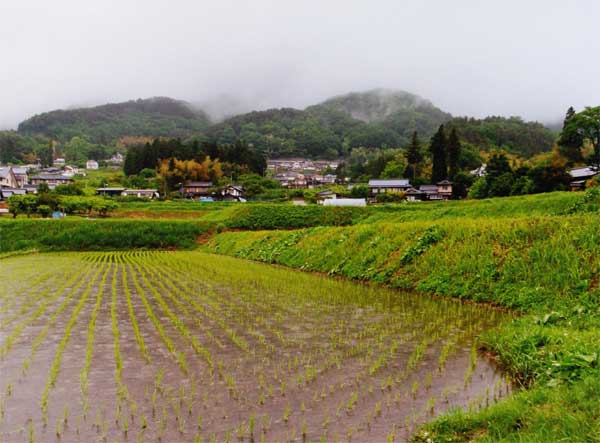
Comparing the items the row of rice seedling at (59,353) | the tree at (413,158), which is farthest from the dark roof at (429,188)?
the row of rice seedling at (59,353)

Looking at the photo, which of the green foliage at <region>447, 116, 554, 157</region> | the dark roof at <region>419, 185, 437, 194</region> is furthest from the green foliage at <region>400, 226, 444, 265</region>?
the green foliage at <region>447, 116, 554, 157</region>

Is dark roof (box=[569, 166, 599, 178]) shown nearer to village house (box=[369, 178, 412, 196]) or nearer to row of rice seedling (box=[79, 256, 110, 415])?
village house (box=[369, 178, 412, 196])

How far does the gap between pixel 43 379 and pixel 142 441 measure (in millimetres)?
2515

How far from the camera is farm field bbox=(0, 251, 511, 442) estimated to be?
473 cm

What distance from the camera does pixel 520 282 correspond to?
410 inches

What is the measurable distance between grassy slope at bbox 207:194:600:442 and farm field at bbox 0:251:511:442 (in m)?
0.53

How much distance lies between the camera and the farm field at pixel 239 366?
4734 mm

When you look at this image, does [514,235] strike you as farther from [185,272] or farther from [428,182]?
[428,182]

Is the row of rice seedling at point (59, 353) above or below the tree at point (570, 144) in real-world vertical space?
below

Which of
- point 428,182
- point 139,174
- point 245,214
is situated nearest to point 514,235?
point 245,214

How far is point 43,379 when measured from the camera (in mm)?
6027

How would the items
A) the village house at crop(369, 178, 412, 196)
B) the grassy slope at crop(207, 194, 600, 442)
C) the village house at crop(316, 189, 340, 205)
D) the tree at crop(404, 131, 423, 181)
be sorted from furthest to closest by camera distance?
the tree at crop(404, 131, 423, 181) → the village house at crop(369, 178, 412, 196) → the village house at crop(316, 189, 340, 205) → the grassy slope at crop(207, 194, 600, 442)

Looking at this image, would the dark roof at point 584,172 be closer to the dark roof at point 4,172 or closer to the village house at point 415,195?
the village house at point 415,195

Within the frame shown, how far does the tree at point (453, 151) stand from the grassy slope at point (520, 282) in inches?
1868
